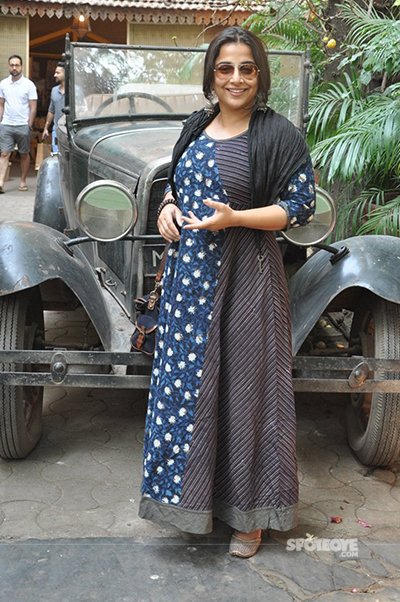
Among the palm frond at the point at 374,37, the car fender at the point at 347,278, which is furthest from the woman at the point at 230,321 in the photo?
the palm frond at the point at 374,37

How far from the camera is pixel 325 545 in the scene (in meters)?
3.04

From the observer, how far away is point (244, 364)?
2.79m

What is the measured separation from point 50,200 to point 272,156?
10.8 feet

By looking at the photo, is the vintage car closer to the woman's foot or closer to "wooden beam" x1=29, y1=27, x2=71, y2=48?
the woman's foot

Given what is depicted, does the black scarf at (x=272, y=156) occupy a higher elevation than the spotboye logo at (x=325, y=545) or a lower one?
higher

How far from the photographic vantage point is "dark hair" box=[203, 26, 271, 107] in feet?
8.78

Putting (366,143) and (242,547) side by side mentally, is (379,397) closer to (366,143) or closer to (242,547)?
(242,547)

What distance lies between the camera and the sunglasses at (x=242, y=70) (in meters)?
2.68

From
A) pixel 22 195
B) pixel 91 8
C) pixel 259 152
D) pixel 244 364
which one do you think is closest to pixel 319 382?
pixel 244 364

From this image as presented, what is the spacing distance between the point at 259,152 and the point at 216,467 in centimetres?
109

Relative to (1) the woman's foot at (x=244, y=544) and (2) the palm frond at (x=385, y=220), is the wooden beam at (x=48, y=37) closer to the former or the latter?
(2) the palm frond at (x=385, y=220)

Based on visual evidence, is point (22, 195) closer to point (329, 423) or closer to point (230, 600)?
point (329, 423)

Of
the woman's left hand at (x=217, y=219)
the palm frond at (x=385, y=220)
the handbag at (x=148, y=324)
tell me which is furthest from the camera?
the palm frond at (x=385, y=220)

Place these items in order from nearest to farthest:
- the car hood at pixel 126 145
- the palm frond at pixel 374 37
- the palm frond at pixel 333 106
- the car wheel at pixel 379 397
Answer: the car wheel at pixel 379 397 → the car hood at pixel 126 145 → the palm frond at pixel 374 37 → the palm frond at pixel 333 106
